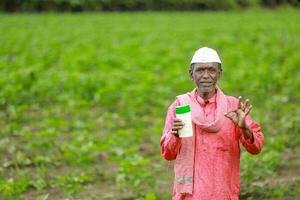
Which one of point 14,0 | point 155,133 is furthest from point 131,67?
point 14,0

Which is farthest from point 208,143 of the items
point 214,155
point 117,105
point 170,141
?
point 117,105

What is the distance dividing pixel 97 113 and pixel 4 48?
7.81m

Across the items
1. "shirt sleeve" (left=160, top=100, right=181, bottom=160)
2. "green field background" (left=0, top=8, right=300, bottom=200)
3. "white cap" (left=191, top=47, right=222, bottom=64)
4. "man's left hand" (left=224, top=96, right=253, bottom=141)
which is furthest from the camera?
"green field background" (left=0, top=8, right=300, bottom=200)

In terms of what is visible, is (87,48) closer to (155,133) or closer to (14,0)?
(155,133)

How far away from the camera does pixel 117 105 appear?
1084 centimetres

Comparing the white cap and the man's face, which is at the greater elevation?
the white cap

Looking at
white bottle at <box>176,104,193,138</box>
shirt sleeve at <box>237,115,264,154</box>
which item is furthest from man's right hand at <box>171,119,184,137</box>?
shirt sleeve at <box>237,115,264,154</box>

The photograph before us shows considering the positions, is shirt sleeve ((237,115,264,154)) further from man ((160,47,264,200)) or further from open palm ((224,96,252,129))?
open palm ((224,96,252,129))

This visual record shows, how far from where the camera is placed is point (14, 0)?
118 ft

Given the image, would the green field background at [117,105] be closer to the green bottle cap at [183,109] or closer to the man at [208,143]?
the man at [208,143]

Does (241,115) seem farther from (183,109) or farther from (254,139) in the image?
(183,109)

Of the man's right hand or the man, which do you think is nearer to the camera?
the man's right hand

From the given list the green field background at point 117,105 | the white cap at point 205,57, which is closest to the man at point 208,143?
the white cap at point 205,57

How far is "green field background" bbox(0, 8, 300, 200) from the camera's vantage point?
6578 mm
